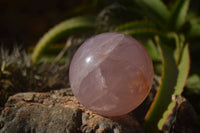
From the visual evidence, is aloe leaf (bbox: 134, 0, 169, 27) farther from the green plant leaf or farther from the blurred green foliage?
the green plant leaf

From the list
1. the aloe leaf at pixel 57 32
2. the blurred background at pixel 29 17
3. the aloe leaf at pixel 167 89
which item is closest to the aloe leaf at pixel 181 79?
the aloe leaf at pixel 167 89

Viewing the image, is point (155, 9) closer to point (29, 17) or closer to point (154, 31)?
point (154, 31)

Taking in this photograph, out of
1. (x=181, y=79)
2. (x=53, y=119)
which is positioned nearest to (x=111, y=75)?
(x=53, y=119)

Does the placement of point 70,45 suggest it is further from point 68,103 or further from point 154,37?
point 68,103

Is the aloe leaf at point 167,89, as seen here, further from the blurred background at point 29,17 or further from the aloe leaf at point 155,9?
the blurred background at point 29,17

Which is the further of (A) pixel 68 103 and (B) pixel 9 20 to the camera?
(B) pixel 9 20

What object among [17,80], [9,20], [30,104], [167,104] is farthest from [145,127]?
[9,20]

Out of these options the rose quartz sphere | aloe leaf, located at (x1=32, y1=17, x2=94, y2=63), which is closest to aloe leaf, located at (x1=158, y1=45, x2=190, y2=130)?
the rose quartz sphere
